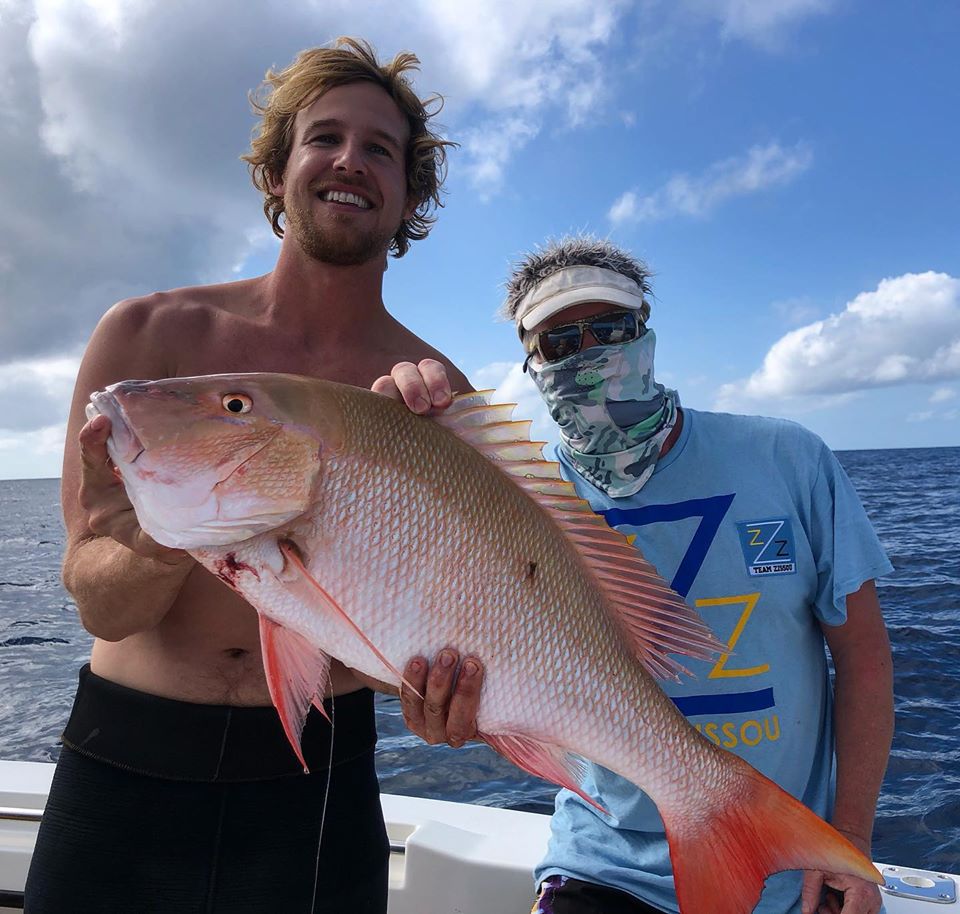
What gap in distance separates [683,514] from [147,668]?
1.82 metres

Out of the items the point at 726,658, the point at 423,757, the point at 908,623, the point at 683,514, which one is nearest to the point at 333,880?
the point at 726,658

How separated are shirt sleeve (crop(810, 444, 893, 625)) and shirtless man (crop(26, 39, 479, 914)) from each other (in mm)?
1380

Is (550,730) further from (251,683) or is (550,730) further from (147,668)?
(147,668)

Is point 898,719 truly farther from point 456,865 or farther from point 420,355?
point 420,355

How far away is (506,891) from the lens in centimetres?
296

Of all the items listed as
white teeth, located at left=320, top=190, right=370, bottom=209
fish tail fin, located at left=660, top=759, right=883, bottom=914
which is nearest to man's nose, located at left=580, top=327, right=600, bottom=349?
white teeth, located at left=320, top=190, right=370, bottom=209

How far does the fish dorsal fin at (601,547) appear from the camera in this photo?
6.13ft

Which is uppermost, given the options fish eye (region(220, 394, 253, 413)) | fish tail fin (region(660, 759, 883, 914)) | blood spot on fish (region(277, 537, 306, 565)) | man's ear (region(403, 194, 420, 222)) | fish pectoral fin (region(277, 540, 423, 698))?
man's ear (region(403, 194, 420, 222))

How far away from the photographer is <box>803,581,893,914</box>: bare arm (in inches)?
87.7

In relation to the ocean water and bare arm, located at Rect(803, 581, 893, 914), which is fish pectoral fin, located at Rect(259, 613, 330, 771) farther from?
the ocean water

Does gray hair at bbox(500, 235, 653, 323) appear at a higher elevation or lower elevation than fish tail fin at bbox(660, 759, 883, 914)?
higher

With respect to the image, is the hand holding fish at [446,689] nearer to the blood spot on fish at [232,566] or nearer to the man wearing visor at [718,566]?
the blood spot on fish at [232,566]

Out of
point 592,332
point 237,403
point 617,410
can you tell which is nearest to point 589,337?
point 592,332

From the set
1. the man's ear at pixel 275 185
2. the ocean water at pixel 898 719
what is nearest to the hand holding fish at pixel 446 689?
the man's ear at pixel 275 185
